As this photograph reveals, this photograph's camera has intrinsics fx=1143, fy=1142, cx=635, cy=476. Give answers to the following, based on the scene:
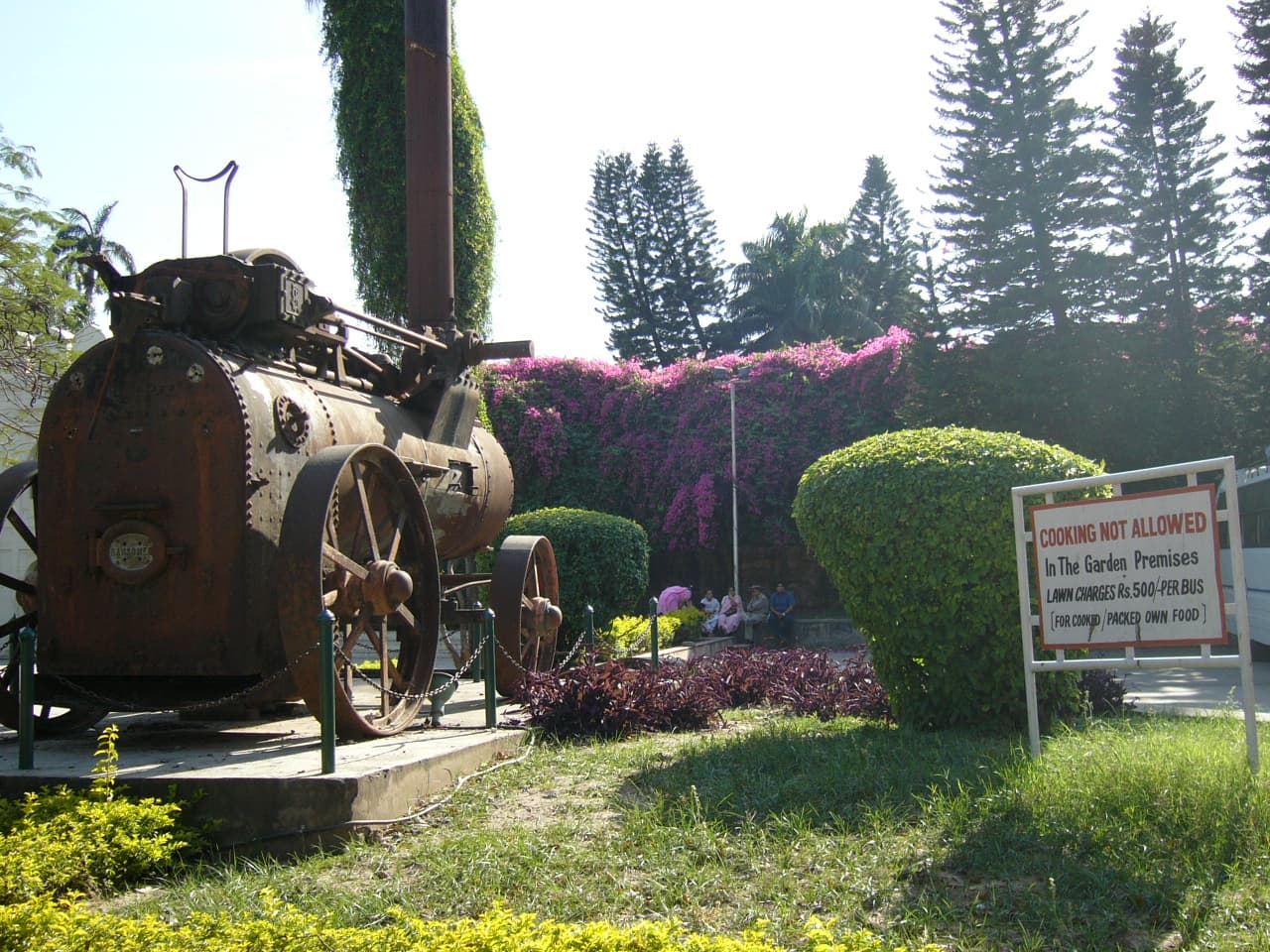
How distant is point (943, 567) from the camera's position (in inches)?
298

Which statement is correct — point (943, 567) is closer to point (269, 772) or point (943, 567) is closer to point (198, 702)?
point (269, 772)

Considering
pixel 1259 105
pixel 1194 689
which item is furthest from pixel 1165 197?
pixel 1194 689

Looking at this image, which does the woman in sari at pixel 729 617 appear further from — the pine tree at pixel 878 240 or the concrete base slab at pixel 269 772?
the pine tree at pixel 878 240

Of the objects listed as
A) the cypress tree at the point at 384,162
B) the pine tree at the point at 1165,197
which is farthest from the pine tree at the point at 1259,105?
the cypress tree at the point at 384,162

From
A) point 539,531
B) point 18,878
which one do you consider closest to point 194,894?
point 18,878

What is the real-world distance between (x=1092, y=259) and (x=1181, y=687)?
13.1 metres

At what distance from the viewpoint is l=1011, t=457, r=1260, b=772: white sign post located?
226 inches

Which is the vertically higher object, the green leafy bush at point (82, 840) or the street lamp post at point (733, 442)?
the street lamp post at point (733, 442)

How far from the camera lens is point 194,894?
480 centimetres

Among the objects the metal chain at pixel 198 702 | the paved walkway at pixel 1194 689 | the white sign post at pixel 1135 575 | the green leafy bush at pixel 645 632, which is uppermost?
the white sign post at pixel 1135 575

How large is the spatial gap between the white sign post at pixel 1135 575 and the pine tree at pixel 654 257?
129ft

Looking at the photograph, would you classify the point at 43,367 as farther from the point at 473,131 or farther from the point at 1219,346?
the point at 1219,346

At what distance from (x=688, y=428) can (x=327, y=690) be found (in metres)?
21.7

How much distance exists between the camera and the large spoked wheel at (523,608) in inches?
383
